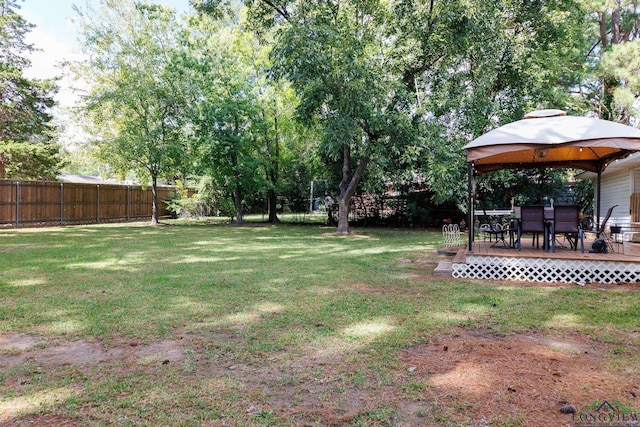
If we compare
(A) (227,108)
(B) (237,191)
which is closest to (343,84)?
(A) (227,108)

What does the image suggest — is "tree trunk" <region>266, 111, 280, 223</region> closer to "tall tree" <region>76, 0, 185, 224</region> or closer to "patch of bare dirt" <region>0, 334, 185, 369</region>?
"tall tree" <region>76, 0, 185, 224</region>

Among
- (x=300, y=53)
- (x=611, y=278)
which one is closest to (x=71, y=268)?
(x=300, y=53)

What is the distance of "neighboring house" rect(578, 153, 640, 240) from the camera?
10883 mm

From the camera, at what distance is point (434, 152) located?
11750mm

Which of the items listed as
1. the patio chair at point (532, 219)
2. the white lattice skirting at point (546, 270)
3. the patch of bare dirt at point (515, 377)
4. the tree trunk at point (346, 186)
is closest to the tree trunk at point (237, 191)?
the tree trunk at point (346, 186)

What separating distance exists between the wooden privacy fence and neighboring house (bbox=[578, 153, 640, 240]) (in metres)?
21.4

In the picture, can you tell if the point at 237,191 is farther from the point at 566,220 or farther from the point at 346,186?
the point at 566,220

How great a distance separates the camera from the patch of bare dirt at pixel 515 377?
245cm

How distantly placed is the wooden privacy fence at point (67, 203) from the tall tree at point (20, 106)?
2.03 metres

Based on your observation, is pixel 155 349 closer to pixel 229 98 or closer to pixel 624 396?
pixel 624 396

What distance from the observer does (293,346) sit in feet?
11.7

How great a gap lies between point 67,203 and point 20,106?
199 inches

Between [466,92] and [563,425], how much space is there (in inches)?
444

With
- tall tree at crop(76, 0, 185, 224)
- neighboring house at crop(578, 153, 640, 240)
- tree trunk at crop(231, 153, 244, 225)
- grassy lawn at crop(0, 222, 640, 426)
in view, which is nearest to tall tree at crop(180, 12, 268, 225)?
tree trunk at crop(231, 153, 244, 225)
